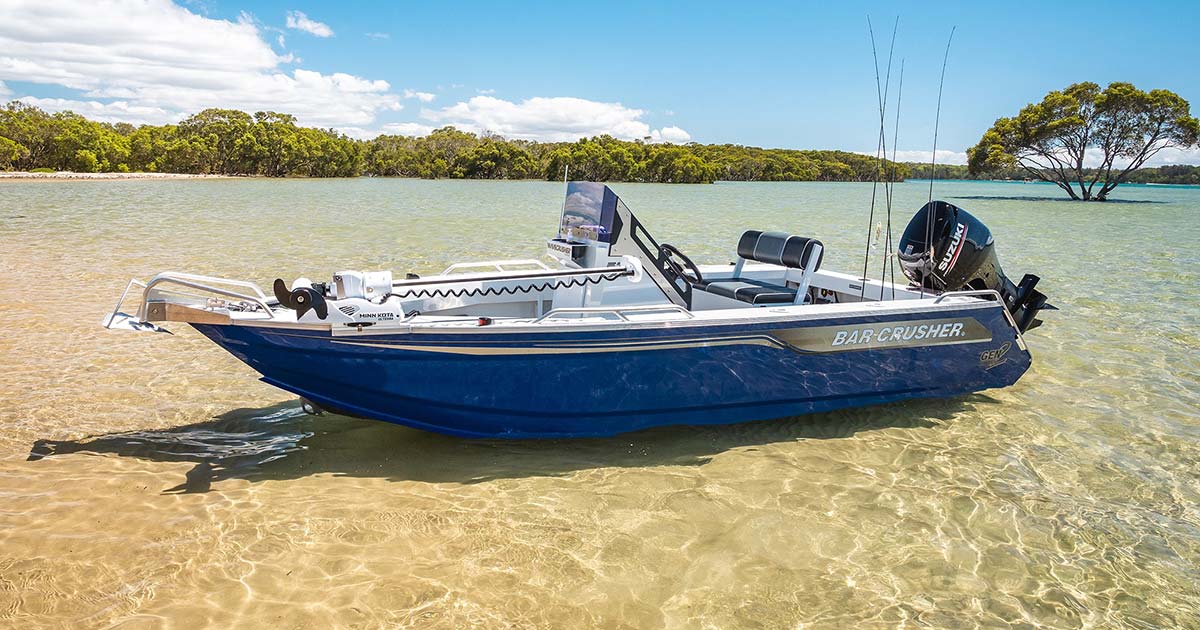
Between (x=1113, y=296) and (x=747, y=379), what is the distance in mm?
10243

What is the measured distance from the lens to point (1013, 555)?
4.52 m

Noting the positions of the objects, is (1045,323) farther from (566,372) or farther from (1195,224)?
(1195,224)

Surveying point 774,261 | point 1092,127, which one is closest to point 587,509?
point 774,261

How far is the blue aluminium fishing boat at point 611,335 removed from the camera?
5.02 metres

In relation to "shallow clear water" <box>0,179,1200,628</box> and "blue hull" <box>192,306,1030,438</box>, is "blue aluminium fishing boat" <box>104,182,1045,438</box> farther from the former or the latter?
"shallow clear water" <box>0,179,1200,628</box>

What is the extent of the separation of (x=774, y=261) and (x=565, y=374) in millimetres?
2860

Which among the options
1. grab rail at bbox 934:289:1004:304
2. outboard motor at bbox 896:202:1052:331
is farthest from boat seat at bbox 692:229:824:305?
grab rail at bbox 934:289:1004:304

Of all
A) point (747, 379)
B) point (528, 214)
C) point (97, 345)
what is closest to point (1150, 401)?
point (747, 379)

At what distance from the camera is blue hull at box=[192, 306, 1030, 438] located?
199 inches

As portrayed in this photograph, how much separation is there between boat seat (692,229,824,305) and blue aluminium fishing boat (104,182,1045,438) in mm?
22

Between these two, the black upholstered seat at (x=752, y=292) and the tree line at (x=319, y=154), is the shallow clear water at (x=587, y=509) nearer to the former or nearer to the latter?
the black upholstered seat at (x=752, y=292)

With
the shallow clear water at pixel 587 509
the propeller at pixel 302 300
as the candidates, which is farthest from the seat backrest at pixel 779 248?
the propeller at pixel 302 300

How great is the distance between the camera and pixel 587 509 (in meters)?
4.90

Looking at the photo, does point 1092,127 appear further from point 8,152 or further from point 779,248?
point 8,152
